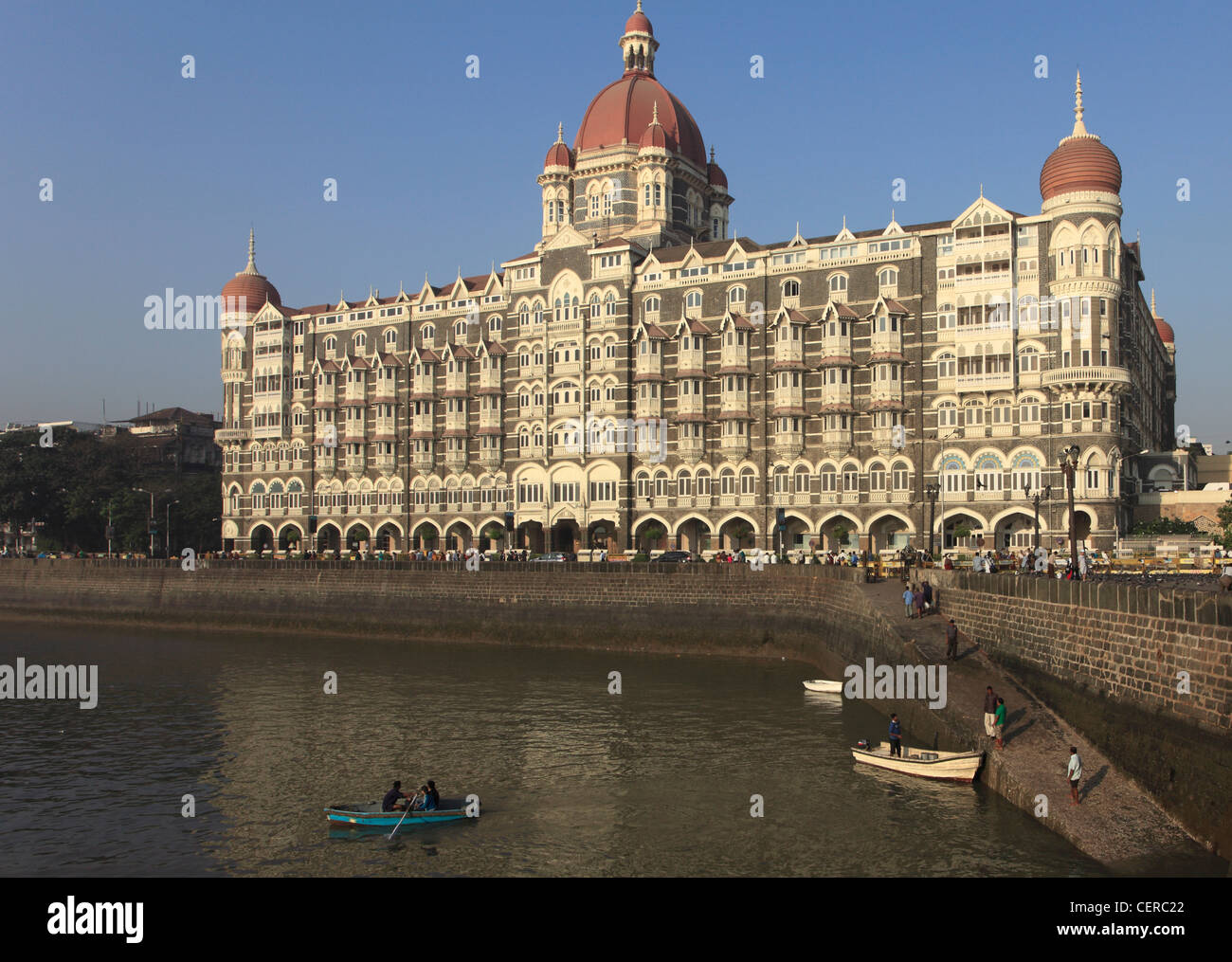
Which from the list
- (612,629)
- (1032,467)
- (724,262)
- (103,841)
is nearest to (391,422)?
(724,262)

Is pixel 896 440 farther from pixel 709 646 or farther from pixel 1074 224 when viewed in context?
pixel 709 646

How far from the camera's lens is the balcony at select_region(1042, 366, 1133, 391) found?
65125 mm

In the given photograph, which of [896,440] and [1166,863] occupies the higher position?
[896,440]

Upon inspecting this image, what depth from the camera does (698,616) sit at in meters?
57.1

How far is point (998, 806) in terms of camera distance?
84.8 feet

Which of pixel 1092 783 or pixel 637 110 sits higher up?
pixel 637 110

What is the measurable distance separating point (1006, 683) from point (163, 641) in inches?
2187

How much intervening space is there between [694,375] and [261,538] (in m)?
50.0

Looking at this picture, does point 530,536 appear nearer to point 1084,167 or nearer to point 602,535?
point 602,535

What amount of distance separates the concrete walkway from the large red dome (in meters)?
67.4

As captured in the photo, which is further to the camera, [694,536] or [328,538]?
[328,538]

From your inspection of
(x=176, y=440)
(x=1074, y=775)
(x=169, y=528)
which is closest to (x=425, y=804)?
(x=1074, y=775)

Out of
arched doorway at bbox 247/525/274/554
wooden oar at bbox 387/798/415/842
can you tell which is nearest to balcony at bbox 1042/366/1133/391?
wooden oar at bbox 387/798/415/842

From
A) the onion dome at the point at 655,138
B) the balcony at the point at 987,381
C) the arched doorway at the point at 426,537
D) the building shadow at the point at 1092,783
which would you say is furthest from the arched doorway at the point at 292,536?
the building shadow at the point at 1092,783
